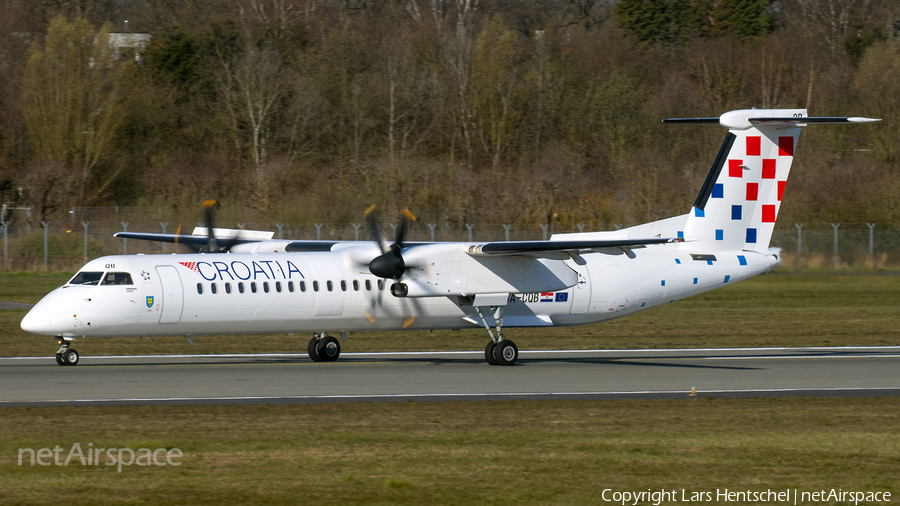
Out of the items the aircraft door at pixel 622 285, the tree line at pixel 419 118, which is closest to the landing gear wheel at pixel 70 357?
the aircraft door at pixel 622 285

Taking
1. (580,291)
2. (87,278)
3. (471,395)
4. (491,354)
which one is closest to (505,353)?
(491,354)

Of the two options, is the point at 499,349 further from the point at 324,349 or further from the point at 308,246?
the point at 308,246

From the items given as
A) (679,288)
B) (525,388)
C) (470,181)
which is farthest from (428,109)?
(525,388)

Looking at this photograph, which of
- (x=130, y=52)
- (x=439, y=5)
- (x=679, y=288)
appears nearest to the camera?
(x=679, y=288)

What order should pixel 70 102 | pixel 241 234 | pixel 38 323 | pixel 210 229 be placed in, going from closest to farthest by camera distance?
pixel 38 323 → pixel 210 229 → pixel 241 234 → pixel 70 102

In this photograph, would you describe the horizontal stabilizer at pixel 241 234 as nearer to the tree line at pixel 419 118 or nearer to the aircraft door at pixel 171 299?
the aircraft door at pixel 171 299

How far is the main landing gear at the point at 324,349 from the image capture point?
72.4 feet

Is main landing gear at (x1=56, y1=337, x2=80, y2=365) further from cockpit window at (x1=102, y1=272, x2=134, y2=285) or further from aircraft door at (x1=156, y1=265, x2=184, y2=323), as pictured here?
aircraft door at (x1=156, y1=265, x2=184, y2=323)

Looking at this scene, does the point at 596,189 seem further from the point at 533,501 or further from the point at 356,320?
the point at 533,501

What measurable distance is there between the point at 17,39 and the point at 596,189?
37864 mm

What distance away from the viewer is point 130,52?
64.2 metres

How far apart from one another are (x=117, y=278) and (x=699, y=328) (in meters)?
18.5

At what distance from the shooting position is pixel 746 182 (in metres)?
23.6

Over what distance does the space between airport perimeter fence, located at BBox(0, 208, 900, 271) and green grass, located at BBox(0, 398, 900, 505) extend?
1013 inches
